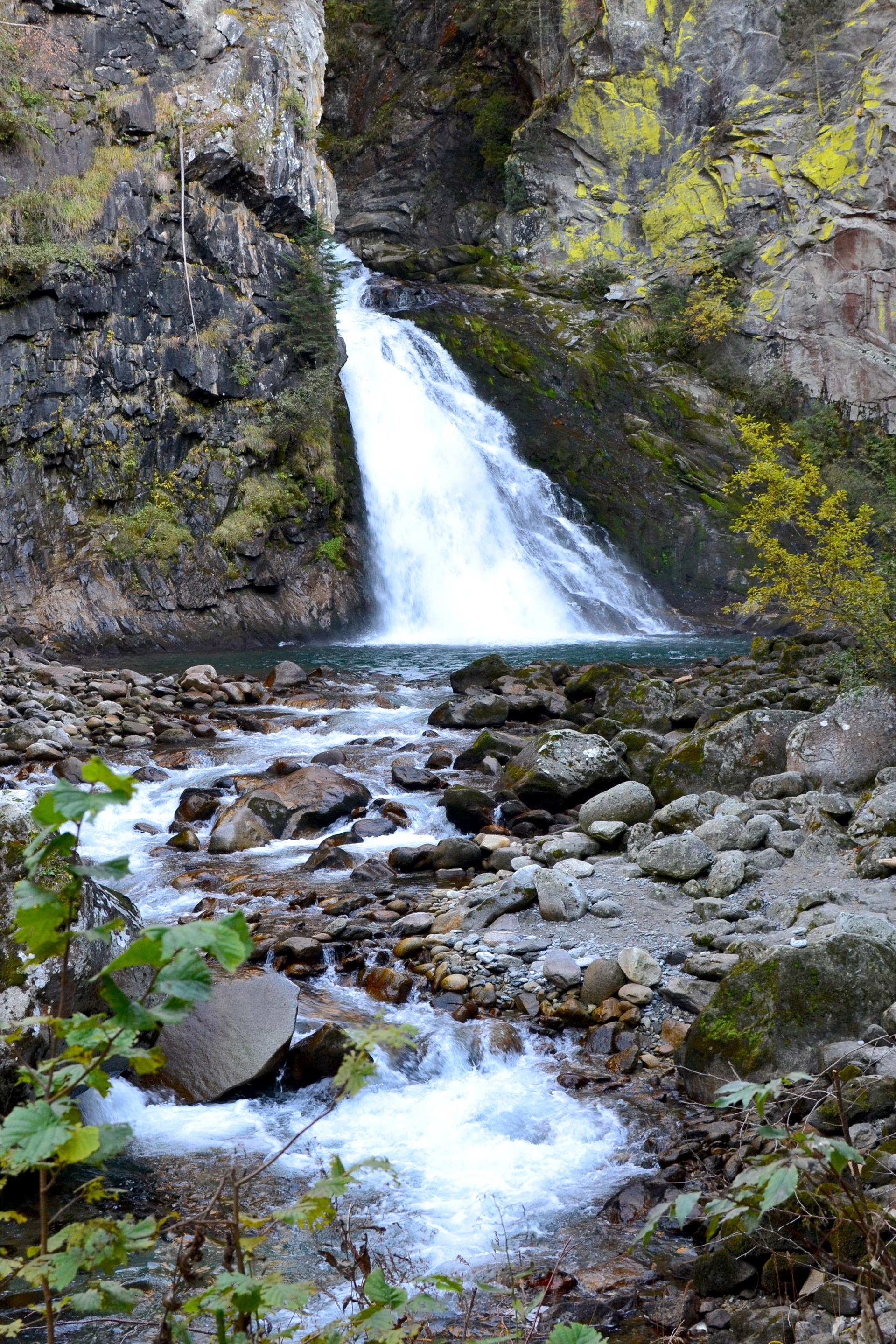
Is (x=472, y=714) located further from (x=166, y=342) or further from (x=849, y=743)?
(x=166, y=342)

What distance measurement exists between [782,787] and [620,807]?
1.33 meters

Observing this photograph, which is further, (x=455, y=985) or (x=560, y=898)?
(x=560, y=898)

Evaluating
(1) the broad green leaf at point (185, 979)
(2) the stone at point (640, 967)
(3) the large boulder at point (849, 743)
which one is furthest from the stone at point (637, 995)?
(1) the broad green leaf at point (185, 979)

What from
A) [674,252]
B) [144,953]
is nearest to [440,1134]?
[144,953]

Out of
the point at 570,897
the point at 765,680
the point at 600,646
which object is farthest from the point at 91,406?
the point at 570,897

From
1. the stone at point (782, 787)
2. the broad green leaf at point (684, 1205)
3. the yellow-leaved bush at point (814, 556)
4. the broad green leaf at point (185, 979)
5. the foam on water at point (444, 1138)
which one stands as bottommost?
the foam on water at point (444, 1138)

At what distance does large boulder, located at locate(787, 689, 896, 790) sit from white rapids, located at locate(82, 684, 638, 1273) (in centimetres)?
410

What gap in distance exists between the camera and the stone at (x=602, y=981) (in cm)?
565

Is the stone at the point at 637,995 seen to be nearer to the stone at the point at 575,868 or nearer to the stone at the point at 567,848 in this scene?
the stone at the point at 575,868

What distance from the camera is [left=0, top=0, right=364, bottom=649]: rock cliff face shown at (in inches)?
821

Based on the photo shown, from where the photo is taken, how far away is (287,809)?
9.44 metres

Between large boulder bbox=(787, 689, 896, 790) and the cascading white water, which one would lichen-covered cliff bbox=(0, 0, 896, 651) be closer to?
the cascading white water

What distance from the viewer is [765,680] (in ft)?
41.4

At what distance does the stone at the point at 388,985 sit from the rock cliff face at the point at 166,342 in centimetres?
1538
